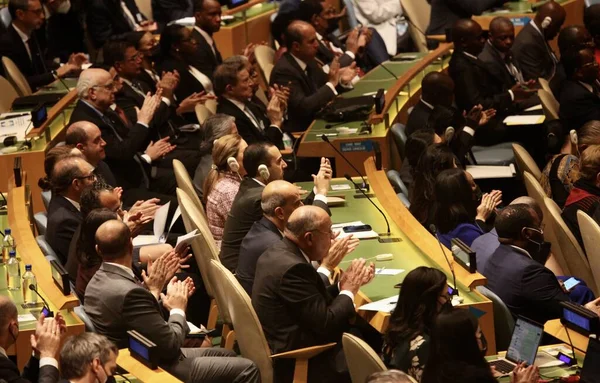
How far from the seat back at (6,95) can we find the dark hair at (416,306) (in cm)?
483

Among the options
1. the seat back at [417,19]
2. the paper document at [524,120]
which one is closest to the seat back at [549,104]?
the paper document at [524,120]

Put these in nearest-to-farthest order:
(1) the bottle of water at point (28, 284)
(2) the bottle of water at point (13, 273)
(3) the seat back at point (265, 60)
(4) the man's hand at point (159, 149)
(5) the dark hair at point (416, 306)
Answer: (5) the dark hair at point (416, 306), (1) the bottle of water at point (28, 284), (2) the bottle of water at point (13, 273), (4) the man's hand at point (159, 149), (3) the seat back at point (265, 60)

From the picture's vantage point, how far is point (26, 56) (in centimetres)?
995

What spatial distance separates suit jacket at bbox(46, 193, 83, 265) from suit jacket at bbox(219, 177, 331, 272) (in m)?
0.82

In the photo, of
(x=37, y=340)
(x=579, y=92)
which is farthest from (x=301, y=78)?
(x=37, y=340)

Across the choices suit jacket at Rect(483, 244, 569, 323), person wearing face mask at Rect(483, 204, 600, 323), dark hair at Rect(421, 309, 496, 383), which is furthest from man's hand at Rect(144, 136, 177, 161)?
dark hair at Rect(421, 309, 496, 383)

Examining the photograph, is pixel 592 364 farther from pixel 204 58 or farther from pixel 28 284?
pixel 204 58

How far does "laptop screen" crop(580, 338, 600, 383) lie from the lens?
15.6ft

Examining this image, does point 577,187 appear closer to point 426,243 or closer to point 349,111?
point 426,243

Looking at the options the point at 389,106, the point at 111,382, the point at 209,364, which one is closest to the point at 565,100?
the point at 389,106

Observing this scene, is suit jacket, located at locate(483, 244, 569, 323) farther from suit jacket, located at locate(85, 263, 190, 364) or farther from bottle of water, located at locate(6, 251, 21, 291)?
bottle of water, located at locate(6, 251, 21, 291)

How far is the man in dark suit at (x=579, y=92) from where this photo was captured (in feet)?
30.6

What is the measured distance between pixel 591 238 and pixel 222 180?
2187 mm

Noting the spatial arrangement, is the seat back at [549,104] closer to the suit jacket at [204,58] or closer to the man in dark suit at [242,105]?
the man in dark suit at [242,105]
